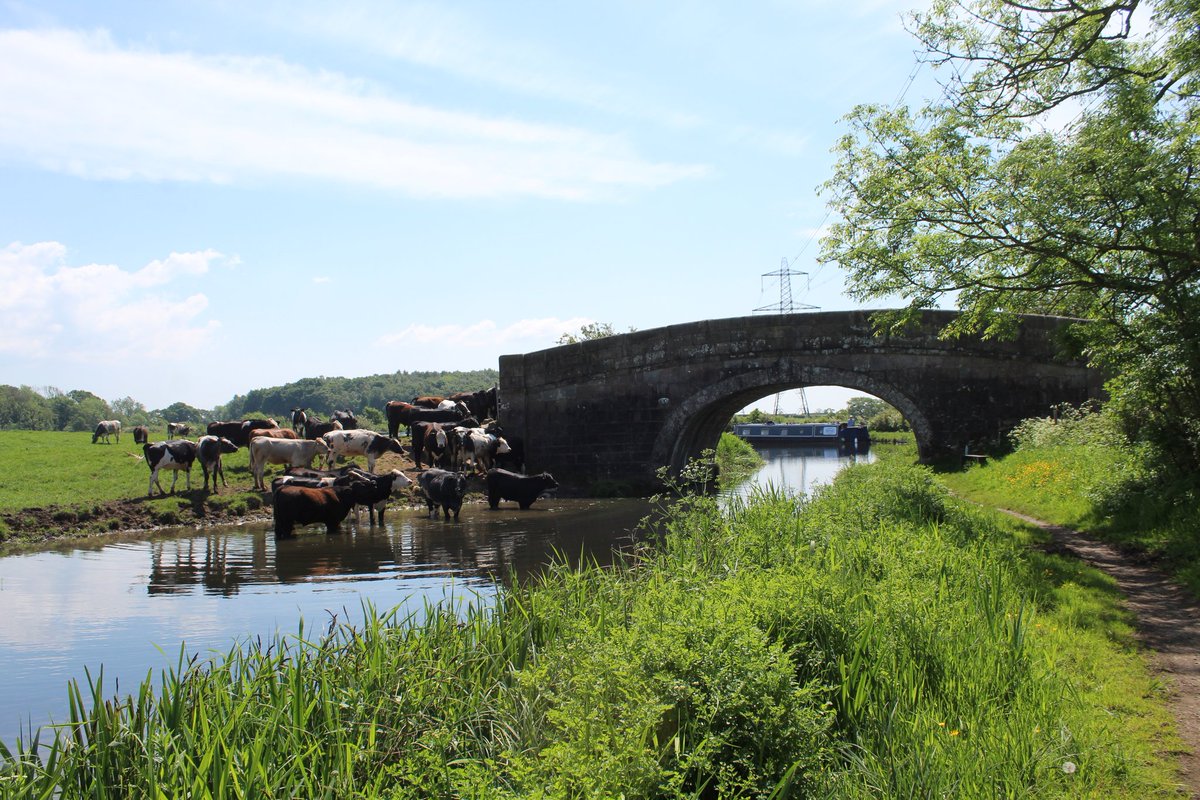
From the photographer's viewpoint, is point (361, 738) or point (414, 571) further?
point (414, 571)

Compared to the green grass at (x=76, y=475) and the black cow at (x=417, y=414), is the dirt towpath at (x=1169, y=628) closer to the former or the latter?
the green grass at (x=76, y=475)

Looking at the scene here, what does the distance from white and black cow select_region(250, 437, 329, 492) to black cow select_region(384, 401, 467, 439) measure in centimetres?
607

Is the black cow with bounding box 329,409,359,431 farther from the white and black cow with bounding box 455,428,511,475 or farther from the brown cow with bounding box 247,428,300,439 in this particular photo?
the white and black cow with bounding box 455,428,511,475

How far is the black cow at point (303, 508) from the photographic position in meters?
14.2

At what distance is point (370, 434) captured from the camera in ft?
70.9

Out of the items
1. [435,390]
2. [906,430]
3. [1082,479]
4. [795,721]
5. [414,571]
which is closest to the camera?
[795,721]

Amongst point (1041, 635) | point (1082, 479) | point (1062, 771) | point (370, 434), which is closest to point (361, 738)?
point (1062, 771)

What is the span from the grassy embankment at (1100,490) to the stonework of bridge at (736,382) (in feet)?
8.11

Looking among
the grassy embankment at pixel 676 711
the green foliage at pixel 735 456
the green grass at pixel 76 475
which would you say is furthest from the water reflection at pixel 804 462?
the grassy embankment at pixel 676 711

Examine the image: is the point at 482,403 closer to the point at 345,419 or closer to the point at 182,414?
the point at 345,419

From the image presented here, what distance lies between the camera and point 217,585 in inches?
394

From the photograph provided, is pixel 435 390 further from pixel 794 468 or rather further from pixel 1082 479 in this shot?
pixel 1082 479

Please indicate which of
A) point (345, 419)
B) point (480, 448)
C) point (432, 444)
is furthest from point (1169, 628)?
point (345, 419)

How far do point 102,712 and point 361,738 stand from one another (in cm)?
100
